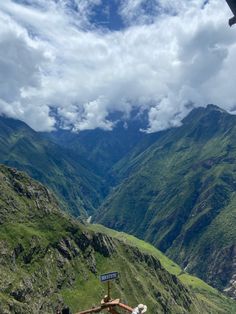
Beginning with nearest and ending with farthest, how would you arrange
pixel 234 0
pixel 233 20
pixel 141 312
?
pixel 141 312, pixel 234 0, pixel 233 20

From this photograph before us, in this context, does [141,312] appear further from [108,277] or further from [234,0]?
[234,0]

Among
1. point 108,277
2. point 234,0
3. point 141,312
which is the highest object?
point 234,0

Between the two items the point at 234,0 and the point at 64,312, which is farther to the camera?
the point at 64,312

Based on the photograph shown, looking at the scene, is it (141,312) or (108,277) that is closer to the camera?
(141,312)

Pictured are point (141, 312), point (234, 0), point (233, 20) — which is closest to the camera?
point (141, 312)

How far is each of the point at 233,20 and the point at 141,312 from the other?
13937 millimetres

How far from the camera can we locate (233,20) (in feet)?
79.5

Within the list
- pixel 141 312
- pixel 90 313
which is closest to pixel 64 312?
pixel 90 313

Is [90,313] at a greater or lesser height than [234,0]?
lesser

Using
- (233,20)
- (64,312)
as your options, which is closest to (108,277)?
(64,312)

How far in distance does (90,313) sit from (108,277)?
268 cm

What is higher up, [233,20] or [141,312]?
[233,20]

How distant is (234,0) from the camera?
2262 cm

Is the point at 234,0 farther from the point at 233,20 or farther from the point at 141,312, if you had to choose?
the point at 141,312
